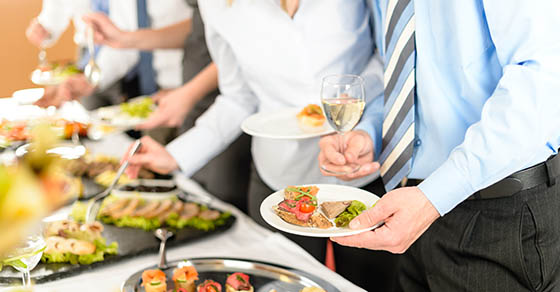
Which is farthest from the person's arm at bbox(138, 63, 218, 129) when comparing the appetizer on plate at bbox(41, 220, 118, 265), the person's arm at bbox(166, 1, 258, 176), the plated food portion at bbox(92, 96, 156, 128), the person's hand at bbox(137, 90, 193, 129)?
the appetizer on plate at bbox(41, 220, 118, 265)

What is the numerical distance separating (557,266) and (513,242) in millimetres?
149

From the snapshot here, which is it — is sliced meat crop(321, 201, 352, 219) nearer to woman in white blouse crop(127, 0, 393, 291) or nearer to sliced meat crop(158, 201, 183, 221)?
woman in white blouse crop(127, 0, 393, 291)

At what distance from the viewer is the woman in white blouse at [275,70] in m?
1.75

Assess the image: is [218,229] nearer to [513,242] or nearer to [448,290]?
[448,290]

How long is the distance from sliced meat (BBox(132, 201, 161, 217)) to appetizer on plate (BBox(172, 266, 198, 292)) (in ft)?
1.77

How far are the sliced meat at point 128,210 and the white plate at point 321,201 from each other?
784mm

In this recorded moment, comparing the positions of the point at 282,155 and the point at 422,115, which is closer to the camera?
the point at 422,115

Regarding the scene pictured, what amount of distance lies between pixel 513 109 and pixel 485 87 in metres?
0.18

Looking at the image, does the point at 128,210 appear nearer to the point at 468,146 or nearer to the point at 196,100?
the point at 196,100

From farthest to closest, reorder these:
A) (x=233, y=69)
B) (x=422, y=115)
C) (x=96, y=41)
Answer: (x=96, y=41), (x=233, y=69), (x=422, y=115)

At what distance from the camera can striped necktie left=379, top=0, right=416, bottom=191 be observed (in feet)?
4.25

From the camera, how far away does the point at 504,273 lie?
1287mm

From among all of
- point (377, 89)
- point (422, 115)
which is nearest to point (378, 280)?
point (377, 89)

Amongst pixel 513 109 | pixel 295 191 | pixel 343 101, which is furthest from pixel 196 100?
pixel 513 109
